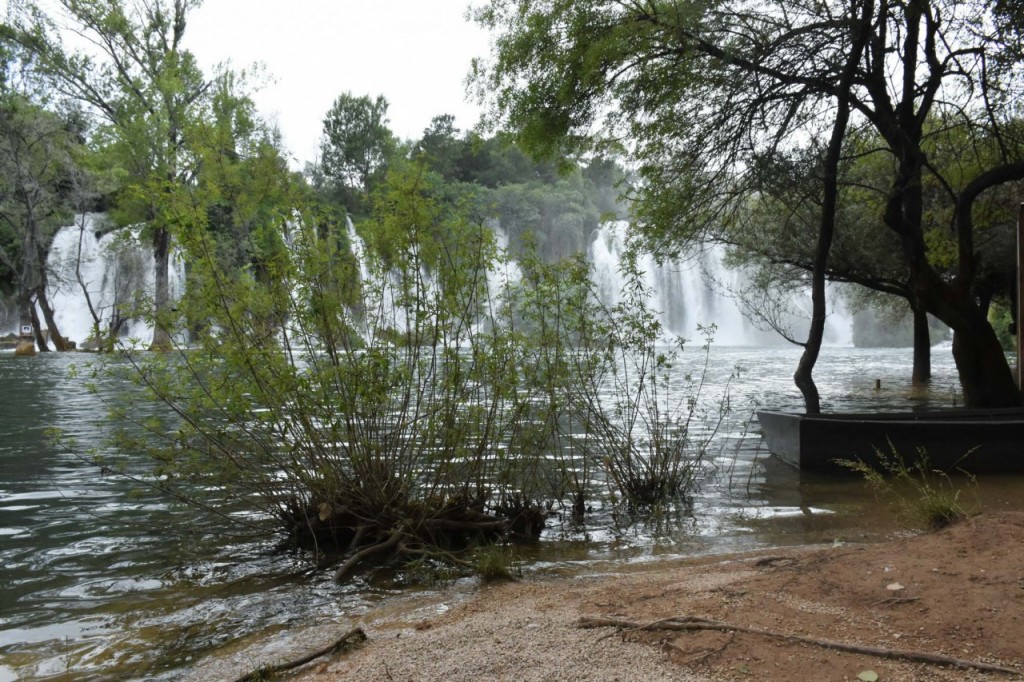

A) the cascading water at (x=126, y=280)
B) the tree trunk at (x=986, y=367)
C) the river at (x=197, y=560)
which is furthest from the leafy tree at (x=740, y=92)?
the cascading water at (x=126, y=280)

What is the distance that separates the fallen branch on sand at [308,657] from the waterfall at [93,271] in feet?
129

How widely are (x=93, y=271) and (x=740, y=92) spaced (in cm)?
4022

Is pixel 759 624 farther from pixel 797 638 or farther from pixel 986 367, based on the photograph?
pixel 986 367

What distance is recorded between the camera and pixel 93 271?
138ft

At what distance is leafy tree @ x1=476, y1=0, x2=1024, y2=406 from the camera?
9875mm

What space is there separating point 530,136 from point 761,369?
20.9 meters

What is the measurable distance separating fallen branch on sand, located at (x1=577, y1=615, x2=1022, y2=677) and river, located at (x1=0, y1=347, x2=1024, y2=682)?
1.75 m

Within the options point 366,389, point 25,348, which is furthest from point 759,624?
point 25,348

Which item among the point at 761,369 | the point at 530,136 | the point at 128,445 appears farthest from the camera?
the point at 761,369

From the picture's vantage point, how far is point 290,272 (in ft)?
18.9

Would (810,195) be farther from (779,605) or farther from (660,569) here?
(779,605)

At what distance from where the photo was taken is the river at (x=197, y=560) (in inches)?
180

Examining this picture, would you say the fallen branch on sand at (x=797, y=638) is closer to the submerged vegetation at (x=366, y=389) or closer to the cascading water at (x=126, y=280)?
the submerged vegetation at (x=366, y=389)

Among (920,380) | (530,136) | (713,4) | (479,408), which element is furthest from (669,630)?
(920,380)
